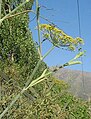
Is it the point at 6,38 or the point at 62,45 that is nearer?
the point at 62,45

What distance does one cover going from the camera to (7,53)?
1416 cm

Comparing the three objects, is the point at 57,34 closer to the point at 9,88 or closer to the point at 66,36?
the point at 66,36

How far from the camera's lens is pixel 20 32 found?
14.1 meters

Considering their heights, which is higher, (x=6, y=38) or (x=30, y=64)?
(x=6, y=38)

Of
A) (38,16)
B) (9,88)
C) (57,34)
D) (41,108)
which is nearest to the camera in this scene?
(38,16)

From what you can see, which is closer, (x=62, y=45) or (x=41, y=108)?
(x=62, y=45)

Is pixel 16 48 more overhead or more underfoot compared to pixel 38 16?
more underfoot

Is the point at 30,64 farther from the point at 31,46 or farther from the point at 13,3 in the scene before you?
the point at 13,3

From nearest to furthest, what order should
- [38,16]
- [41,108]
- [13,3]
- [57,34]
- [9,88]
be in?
1. [38,16]
2. [57,34]
3. [41,108]
4. [9,88]
5. [13,3]

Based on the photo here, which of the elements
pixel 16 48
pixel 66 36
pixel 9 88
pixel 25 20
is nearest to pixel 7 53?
pixel 16 48

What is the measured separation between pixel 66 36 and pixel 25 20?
1277cm

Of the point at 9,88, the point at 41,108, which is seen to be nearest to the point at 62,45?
the point at 41,108

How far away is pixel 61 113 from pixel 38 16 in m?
2.08

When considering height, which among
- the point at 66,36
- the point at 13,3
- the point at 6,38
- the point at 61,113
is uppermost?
the point at 66,36
